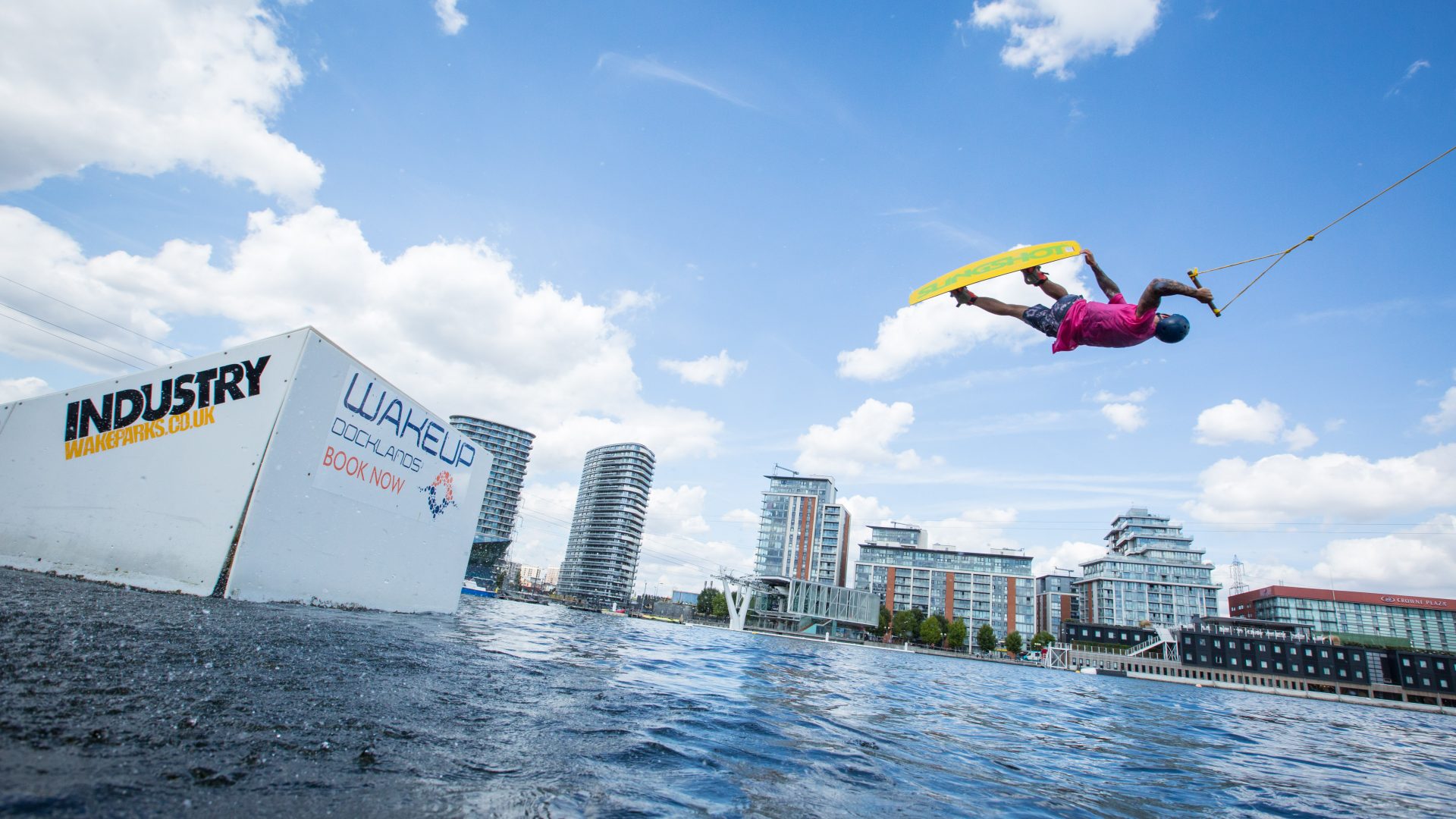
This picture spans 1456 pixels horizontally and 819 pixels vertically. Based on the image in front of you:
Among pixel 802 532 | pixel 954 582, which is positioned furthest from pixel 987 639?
pixel 802 532

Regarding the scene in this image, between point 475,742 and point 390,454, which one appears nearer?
point 475,742

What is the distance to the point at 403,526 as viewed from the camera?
1352cm

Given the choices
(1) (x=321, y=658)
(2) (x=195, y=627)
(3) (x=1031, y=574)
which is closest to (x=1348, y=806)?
(1) (x=321, y=658)

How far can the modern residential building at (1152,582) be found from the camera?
97125mm

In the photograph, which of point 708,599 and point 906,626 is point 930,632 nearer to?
point 906,626

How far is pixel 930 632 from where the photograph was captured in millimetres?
93625

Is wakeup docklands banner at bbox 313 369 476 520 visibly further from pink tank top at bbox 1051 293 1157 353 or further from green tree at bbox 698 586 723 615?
green tree at bbox 698 586 723 615

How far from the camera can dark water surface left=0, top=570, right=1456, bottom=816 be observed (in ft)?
8.68

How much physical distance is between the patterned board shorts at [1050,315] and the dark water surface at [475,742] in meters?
5.23

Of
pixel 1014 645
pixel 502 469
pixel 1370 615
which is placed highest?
pixel 502 469

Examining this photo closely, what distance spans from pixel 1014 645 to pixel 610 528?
8107 cm

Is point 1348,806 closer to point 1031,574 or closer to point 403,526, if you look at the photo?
point 403,526

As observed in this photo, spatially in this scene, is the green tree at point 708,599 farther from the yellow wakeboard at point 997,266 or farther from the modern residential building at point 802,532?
the yellow wakeboard at point 997,266

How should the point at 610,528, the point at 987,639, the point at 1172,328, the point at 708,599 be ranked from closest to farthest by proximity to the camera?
the point at 1172,328 < the point at 987,639 < the point at 708,599 < the point at 610,528
